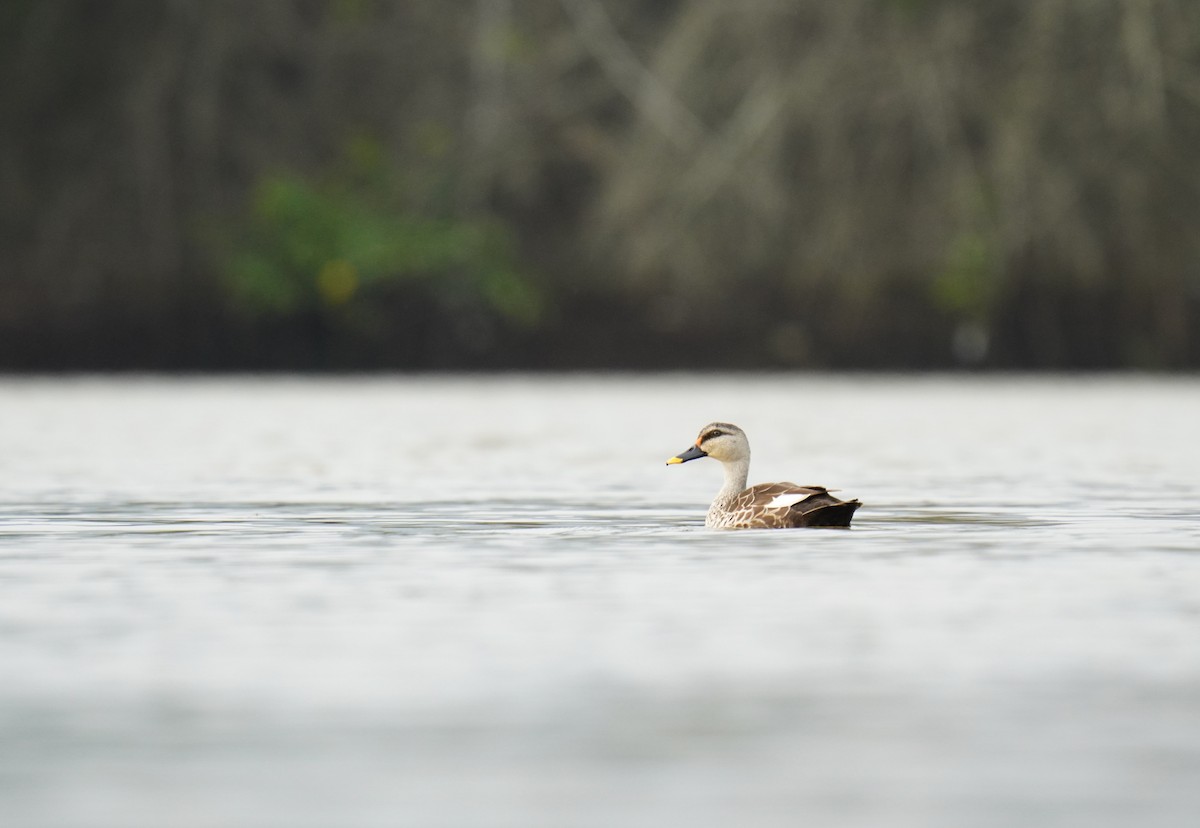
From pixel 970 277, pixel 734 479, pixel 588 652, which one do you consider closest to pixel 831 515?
pixel 734 479

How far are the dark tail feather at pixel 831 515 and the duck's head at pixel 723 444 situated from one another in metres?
1.04

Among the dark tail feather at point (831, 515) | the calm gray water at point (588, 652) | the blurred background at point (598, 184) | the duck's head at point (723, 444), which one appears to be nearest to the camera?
the calm gray water at point (588, 652)

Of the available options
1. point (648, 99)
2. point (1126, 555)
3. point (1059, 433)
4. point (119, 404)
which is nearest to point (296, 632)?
point (1126, 555)

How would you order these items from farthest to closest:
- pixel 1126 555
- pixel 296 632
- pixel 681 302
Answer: pixel 681 302, pixel 1126 555, pixel 296 632

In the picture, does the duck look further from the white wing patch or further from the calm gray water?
the calm gray water

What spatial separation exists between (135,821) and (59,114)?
126 feet

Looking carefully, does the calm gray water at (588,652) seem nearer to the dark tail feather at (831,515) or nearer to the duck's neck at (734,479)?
the dark tail feather at (831,515)

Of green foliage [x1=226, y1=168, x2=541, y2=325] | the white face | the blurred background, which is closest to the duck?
the white face

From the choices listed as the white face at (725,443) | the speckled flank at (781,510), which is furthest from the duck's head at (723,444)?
the speckled flank at (781,510)

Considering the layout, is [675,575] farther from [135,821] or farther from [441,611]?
[135,821]

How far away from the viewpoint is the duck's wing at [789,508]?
12538mm

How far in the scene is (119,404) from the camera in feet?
106

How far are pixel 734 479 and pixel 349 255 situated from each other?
1207 inches

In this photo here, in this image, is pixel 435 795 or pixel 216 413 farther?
pixel 216 413
